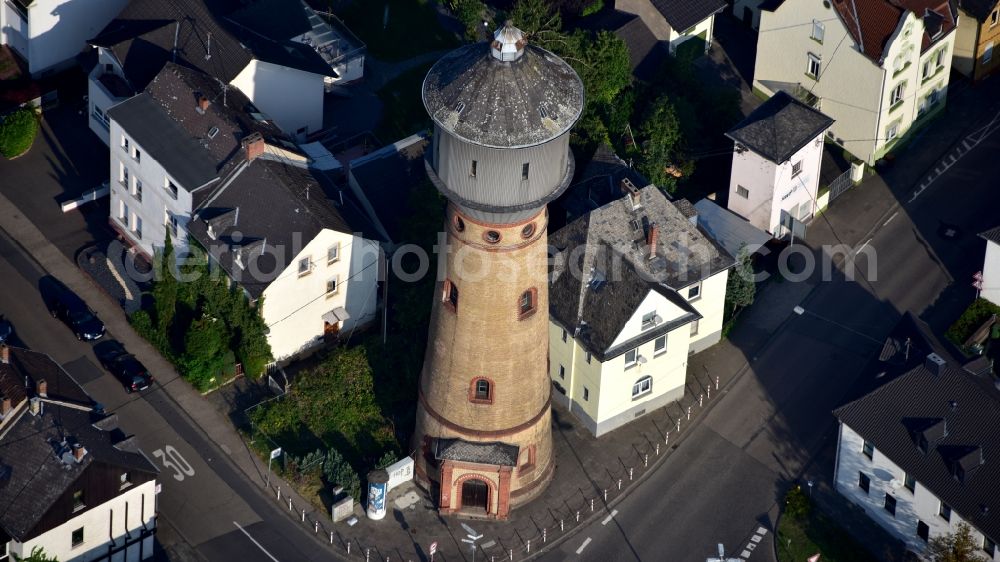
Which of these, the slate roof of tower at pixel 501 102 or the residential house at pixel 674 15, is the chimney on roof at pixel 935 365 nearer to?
the slate roof of tower at pixel 501 102

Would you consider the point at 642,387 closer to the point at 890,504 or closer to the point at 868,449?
the point at 868,449

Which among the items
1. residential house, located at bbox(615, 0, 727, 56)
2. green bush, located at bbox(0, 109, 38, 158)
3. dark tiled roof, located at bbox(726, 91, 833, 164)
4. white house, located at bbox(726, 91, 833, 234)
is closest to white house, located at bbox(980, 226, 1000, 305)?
white house, located at bbox(726, 91, 833, 234)

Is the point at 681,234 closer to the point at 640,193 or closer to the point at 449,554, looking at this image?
the point at 640,193

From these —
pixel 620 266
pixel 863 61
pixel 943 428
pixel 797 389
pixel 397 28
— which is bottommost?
pixel 797 389

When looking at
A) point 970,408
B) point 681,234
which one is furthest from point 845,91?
point 970,408

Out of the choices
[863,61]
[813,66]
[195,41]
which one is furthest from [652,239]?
[195,41]

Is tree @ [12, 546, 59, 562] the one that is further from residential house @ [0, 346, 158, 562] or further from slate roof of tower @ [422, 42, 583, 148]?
slate roof of tower @ [422, 42, 583, 148]

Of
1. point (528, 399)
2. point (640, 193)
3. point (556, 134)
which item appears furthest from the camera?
point (640, 193)
